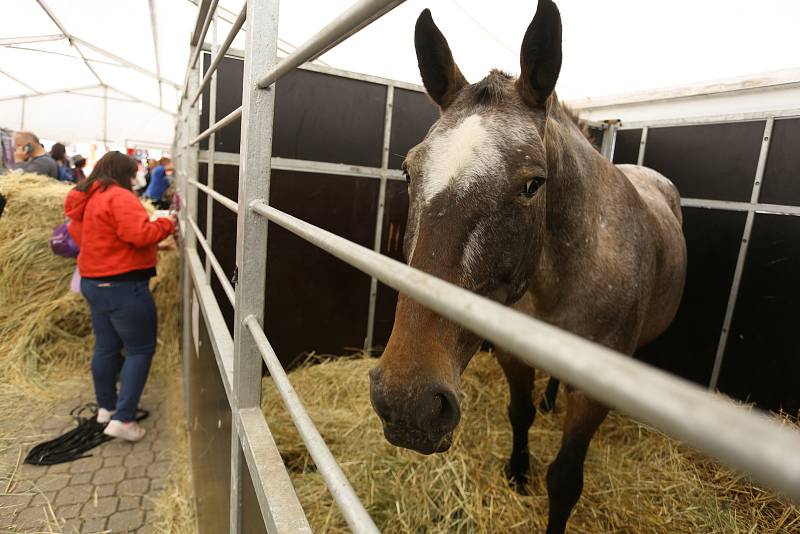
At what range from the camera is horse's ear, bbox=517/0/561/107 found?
129cm

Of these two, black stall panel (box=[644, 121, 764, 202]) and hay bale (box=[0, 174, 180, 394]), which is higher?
black stall panel (box=[644, 121, 764, 202])

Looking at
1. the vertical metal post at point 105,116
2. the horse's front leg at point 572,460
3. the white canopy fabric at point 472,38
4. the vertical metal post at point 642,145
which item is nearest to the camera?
the horse's front leg at point 572,460

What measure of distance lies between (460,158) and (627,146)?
13.0 feet

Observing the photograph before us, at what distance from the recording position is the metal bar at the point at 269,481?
873 mm

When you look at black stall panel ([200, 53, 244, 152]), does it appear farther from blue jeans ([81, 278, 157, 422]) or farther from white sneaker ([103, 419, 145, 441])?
white sneaker ([103, 419, 145, 441])

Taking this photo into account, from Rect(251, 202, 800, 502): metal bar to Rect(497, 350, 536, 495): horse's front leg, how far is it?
91.6 inches

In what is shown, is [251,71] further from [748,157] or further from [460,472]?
[748,157]

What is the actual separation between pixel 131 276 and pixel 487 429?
264 cm

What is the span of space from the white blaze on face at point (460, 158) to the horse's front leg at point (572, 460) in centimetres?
136

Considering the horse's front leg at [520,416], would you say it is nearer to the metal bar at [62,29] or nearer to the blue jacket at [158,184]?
the blue jacket at [158,184]

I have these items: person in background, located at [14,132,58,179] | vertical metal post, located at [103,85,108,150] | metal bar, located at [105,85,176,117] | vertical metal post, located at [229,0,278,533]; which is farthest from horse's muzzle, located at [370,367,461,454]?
metal bar, located at [105,85,176,117]

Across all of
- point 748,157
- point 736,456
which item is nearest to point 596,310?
point 736,456

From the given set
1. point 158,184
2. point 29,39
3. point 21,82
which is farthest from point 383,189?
point 21,82

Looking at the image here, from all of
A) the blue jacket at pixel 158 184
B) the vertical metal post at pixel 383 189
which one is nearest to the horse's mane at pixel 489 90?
the vertical metal post at pixel 383 189
